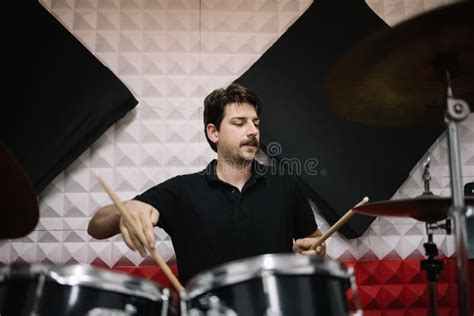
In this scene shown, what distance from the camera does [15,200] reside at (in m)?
Result: 1.41

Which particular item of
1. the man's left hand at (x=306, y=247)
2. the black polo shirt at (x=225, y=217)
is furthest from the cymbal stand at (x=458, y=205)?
the black polo shirt at (x=225, y=217)

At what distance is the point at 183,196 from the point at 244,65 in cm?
80

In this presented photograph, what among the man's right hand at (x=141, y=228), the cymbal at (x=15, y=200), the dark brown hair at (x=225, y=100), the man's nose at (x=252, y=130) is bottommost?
the man's right hand at (x=141, y=228)

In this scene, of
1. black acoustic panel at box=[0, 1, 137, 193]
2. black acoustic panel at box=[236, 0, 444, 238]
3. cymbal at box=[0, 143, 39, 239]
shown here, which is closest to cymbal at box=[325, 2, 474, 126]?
black acoustic panel at box=[236, 0, 444, 238]

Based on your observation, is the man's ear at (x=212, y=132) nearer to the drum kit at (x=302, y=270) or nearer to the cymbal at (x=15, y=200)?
the drum kit at (x=302, y=270)

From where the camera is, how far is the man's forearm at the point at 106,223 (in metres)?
1.78

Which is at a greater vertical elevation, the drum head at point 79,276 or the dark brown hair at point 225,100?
the dark brown hair at point 225,100

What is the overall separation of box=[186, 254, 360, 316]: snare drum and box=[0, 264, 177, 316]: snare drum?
6.8 inches

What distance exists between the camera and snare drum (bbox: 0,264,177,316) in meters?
1.09

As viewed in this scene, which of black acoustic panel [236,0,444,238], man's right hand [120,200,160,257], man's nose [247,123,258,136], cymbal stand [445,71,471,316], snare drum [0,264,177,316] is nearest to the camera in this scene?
snare drum [0,264,177,316]

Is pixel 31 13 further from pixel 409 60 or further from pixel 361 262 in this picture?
pixel 361 262

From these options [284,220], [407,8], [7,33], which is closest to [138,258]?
[284,220]

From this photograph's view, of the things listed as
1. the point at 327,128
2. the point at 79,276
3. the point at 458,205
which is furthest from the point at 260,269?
the point at 327,128

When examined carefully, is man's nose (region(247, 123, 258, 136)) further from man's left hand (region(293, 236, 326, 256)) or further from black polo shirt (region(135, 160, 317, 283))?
man's left hand (region(293, 236, 326, 256))
